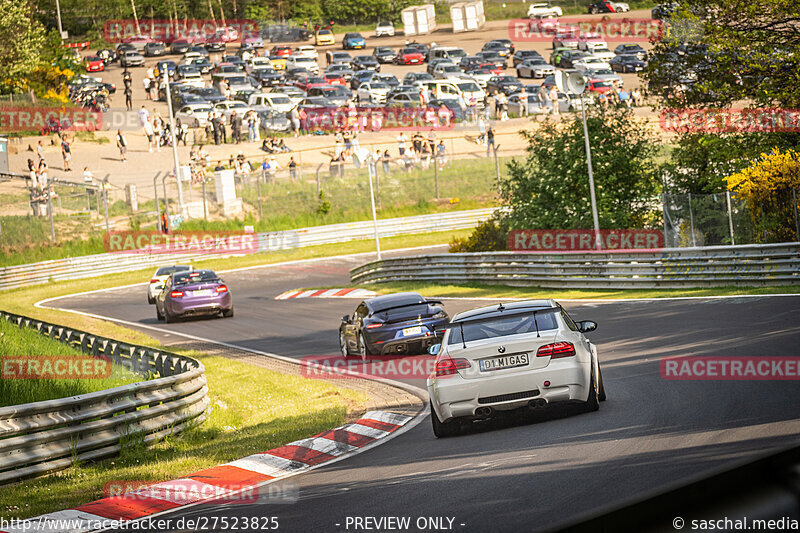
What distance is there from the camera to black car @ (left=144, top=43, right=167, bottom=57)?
9188 centimetres

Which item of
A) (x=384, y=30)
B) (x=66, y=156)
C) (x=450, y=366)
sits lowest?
(x=450, y=366)

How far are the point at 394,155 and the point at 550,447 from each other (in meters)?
44.8

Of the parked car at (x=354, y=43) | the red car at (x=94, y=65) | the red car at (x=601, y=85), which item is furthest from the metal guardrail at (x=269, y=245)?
the red car at (x=94, y=65)

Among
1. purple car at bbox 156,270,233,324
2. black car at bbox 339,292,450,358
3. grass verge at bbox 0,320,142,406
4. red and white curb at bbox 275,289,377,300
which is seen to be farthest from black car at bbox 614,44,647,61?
grass verge at bbox 0,320,142,406

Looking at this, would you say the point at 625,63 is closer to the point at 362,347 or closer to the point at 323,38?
the point at 323,38

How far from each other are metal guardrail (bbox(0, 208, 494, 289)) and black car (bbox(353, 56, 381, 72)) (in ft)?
92.1

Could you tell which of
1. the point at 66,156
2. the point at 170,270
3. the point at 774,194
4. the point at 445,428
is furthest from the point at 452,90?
the point at 445,428

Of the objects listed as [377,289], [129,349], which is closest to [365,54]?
[377,289]

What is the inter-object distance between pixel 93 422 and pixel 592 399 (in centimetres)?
549

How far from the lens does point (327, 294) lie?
34969mm

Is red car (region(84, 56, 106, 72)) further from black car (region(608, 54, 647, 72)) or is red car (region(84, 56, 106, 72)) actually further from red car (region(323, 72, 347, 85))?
black car (region(608, 54, 647, 72))

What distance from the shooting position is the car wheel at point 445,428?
10.7 meters

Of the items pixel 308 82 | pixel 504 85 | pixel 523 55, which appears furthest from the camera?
pixel 523 55

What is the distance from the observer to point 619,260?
2598cm
